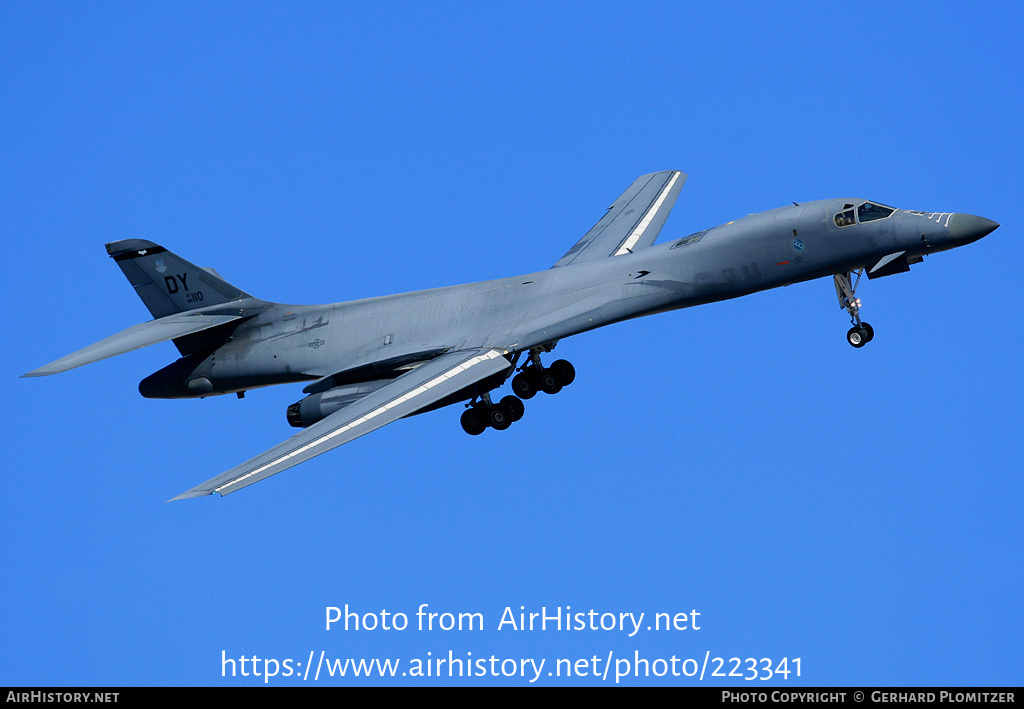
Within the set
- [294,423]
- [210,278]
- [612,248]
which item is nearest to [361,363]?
[294,423]

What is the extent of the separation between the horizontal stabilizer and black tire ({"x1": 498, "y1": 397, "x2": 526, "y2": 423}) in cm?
739

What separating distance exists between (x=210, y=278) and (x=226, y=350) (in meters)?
1.90

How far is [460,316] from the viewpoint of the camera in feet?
97.7

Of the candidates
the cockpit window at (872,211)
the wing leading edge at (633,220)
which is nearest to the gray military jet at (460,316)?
the cockpit window at (872,211)

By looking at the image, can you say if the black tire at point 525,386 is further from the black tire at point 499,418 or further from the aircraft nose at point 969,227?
the aircraft nose at point 969,227

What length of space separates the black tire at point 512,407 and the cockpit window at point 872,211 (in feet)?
28.1

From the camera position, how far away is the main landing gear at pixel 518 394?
93.9 feet

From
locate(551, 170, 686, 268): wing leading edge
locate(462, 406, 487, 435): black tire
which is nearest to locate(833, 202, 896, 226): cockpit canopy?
locate(551, 170, 686, 268): wing leading edge

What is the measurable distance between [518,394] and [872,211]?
8.99 meters

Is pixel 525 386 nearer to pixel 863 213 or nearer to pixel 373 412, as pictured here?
pixel 373 412

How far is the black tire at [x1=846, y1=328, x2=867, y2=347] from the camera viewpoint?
27594 millimetres
